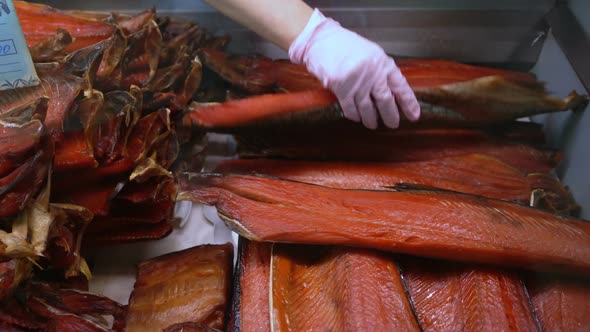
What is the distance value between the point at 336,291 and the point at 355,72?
62 cm

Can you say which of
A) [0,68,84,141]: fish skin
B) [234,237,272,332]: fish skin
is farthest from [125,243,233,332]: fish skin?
[0,68,84,141]: fish skin

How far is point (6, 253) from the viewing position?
107cm

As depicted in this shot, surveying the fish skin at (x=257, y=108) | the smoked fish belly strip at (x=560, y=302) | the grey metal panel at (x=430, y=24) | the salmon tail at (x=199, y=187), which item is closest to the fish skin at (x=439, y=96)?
the fish skin at (x=257, y=108)

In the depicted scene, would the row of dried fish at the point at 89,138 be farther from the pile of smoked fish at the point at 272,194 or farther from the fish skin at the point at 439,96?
the fish skin at the point at 439,96

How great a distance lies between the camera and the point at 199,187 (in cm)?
129

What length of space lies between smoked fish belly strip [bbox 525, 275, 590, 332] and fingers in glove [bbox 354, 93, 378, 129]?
627mm

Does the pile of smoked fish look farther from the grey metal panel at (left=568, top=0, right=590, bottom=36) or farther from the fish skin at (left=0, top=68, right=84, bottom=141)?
the grey metal panel at (left=568, top=0, right=590, bottom=36)

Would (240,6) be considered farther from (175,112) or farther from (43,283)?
(43,283)

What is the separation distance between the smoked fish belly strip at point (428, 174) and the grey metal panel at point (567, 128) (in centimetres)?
8

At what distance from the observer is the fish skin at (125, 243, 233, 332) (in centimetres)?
127

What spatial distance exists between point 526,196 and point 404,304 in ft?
2.04

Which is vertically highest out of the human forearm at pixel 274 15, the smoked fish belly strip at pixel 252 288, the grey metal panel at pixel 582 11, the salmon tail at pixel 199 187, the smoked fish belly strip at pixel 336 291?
the grey metal panel at pixel 582 11

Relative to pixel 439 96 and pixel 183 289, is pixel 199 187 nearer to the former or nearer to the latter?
pixel 183 289

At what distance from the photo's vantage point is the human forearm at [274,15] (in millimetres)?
1399
